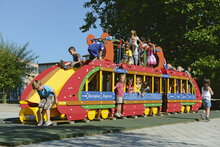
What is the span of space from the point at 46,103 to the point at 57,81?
220 centimetres

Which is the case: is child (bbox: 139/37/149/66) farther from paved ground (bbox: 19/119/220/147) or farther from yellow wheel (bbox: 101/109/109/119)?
paved ground (bbox: 19/119/220/147)

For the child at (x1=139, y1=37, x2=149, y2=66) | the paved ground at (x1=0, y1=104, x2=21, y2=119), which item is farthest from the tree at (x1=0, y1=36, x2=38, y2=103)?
the child at (x1=139, y1=37, x2=149, y2=66)

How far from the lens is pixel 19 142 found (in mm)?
6332

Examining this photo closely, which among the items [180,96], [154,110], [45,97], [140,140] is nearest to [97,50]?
[45,97]

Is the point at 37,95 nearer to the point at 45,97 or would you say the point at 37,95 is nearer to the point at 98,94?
the point at 45,97

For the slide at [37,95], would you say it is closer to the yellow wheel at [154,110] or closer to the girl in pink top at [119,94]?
the girl in pink top at [119,94]

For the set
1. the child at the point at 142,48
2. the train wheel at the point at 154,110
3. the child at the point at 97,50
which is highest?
the child at the point at 142,48

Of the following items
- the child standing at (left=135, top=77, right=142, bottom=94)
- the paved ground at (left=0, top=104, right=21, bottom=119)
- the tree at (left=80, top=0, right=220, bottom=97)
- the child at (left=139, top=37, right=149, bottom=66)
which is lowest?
the paved ground at (left=0, top=104, right=21, bottom=119)

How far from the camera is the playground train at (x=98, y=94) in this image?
10883mm

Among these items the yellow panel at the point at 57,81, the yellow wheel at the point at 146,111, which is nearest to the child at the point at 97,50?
the yellow panel at the point at 57,81

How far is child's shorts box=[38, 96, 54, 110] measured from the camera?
392 inches

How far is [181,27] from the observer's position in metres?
22.5

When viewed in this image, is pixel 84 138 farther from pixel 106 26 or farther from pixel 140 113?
pixel 106 26

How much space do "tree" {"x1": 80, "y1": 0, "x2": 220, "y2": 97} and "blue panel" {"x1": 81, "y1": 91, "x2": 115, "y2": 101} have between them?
33.8ft
